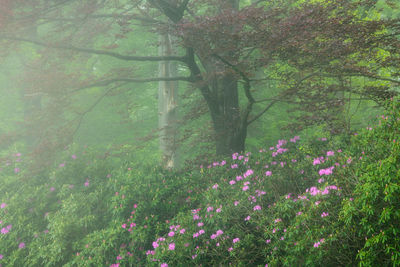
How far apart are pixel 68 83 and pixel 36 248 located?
11.6 feet

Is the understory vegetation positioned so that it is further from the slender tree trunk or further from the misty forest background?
the slender tree trunk

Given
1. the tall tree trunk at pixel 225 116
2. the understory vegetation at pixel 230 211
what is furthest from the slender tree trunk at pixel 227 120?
the understory vegetation at pixel 230 211

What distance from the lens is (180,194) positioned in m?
5.36

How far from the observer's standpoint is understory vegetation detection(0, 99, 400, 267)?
280cm

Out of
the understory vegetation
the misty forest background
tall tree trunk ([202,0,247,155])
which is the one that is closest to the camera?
the understory vegetation

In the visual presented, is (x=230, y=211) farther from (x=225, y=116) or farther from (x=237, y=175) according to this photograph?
(x=225, y=116)

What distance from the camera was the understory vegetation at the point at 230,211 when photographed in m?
2.80

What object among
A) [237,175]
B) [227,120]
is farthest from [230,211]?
[227,120]

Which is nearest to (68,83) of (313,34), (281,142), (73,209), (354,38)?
(73,209)

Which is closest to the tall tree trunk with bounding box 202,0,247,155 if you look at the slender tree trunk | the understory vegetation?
the slender tree trunk

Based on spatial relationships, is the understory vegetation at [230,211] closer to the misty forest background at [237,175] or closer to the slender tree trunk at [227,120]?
the misty forest background at [237,175]

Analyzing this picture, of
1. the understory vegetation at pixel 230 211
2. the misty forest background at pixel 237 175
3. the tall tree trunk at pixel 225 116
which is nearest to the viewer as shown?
the understory vegetation at pixel 230 211

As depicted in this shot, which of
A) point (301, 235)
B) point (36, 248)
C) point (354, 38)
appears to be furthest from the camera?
point (36, 248)

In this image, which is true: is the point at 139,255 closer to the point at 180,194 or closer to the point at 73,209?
the point at 180,194
